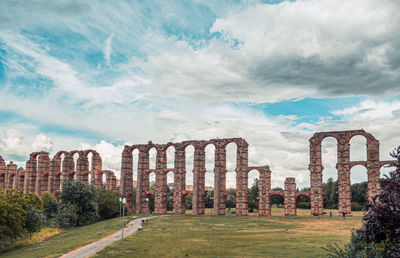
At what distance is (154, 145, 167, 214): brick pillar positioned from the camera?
70750mm

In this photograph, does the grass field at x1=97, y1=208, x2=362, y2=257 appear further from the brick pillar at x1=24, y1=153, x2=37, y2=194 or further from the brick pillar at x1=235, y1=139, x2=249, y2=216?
the brick pillar at x1=24, y1=153, x2=37, y2=194

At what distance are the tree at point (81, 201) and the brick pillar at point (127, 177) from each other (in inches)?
585

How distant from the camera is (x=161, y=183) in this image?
71188 mm

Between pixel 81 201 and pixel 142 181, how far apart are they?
18.0m

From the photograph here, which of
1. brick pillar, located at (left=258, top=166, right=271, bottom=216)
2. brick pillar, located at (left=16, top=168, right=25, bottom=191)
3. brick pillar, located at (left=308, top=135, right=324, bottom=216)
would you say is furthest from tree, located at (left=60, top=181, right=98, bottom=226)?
brick pillar, located at (left=16, top=168, right=25, bottom=191)

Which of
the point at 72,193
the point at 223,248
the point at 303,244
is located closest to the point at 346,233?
the point at 303,244

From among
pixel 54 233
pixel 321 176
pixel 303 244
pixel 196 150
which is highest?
pixel 196 150

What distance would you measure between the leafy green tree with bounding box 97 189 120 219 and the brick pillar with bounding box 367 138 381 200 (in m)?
44.8

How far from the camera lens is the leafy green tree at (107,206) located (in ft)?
206

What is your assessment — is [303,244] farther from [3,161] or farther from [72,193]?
[3,161]

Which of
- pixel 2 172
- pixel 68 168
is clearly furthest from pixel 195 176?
pixel 2 172

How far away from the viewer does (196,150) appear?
68.6 m

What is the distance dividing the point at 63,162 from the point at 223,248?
66139 mm

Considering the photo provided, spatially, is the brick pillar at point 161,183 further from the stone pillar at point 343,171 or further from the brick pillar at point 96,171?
the stone pillar at point 343,171
